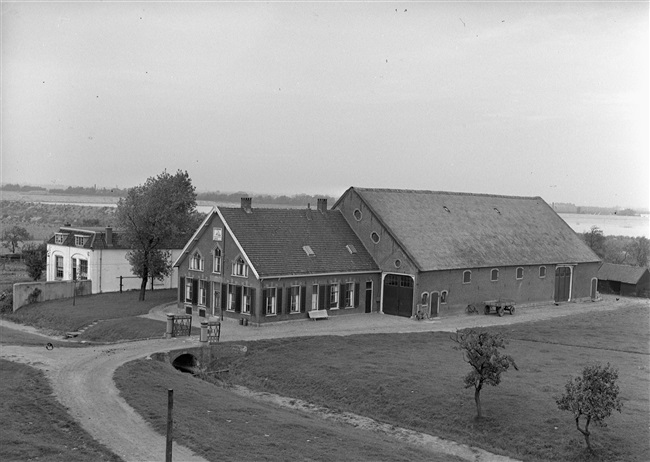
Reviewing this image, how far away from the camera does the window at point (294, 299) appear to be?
4441 cm

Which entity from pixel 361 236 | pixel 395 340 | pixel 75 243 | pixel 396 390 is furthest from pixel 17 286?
pixel 396 390

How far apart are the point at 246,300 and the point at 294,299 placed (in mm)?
3171

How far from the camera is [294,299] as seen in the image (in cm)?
4466

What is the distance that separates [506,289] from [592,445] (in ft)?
102

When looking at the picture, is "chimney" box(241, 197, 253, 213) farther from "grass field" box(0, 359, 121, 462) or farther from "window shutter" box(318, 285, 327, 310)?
"grass field" box(0, 359, 121, 462)

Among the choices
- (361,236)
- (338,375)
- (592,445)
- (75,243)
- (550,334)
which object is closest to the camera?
(592,445)

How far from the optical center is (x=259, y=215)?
47.5 metres

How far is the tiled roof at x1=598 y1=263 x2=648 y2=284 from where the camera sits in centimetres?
6475

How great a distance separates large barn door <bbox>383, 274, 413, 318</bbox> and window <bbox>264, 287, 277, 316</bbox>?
9.38m

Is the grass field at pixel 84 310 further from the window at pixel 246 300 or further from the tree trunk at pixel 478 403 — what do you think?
the tree trunk at pixel 478 403

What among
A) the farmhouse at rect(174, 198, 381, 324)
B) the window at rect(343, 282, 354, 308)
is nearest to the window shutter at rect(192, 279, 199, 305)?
the farmhouse at rect(174, 198, 381, 324)

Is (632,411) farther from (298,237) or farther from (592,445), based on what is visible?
(298,237)

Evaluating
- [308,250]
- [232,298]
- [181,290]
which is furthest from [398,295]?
[181,290]

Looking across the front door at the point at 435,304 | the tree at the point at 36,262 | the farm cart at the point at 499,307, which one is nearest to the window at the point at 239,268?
the front door at the point at 435,304
